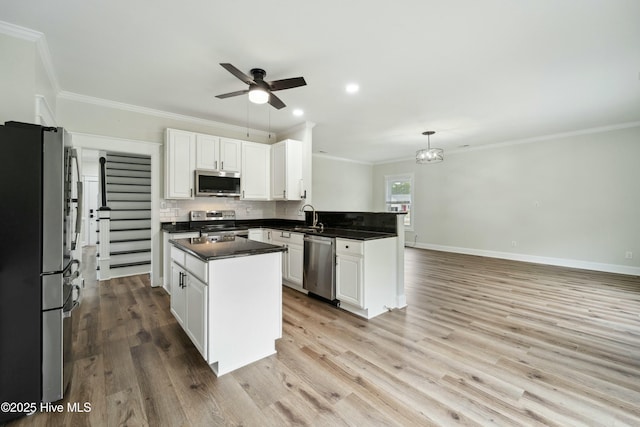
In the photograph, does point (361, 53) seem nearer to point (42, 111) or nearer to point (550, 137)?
point (42, 111)

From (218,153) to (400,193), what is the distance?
588 cm

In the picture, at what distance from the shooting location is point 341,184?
8477 mm

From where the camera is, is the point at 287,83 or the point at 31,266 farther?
the point at 287,83

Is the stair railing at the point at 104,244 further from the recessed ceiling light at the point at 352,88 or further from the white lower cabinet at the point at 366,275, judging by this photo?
the recessed ceiling light at the point at 352,88

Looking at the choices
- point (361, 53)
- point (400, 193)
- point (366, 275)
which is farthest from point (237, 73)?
point (400, 193)

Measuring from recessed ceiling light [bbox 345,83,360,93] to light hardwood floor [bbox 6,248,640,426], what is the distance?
9.10 ft

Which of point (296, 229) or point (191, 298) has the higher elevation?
point (296, 229)

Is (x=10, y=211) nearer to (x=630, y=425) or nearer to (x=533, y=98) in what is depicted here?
(x=630, y=425)

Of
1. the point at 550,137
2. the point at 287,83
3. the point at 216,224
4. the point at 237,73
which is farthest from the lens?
the point at 550,137

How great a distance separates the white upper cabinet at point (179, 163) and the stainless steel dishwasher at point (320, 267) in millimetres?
2095

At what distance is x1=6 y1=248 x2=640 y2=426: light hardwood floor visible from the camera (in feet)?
5.34

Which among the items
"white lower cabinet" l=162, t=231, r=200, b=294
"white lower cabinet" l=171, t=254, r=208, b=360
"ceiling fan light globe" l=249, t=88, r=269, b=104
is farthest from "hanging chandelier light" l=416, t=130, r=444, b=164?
"white lower cabinet" l=171, t=254, r=208, b=360

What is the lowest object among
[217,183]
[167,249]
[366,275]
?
[366,275]

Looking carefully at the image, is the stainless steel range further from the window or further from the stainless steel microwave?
the window
